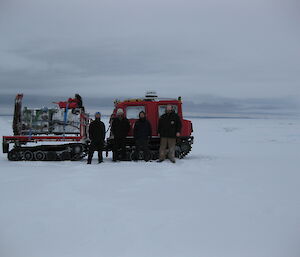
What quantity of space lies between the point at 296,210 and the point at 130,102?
7618mm

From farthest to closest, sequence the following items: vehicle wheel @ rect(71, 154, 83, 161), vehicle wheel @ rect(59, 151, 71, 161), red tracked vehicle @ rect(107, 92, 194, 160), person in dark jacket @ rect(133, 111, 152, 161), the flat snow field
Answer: red tracked vehicle @ rect(107, 92, 194, 160) < vehicle wheel @ rect(71, 154, 83, 161) < vehicle wheel @ rect(59, 151, 71, 161) < person in dark jacket @ rect(133, 111, 152, 161) < the flat snow field

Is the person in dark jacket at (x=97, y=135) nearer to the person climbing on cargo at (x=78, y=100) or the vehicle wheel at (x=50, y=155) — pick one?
the person climbing on cargo at (x=78, y=100)

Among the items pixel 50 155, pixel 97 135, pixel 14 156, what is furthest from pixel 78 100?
pixel 14 156

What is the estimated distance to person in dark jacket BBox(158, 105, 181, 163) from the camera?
11039 mm

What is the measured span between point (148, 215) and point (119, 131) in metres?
6.41

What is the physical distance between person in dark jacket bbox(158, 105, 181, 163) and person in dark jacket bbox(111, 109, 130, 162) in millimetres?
1166

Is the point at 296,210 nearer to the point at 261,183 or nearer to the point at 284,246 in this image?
the point at 284,246

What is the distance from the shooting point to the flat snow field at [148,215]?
395cm

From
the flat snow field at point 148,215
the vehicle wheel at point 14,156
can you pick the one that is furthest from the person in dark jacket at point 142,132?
the vehicle wheel at point 14,156

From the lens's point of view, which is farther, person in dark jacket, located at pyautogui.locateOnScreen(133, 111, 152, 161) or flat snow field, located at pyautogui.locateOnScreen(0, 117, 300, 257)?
person in dark jacket, located at pyautogui.locateOnScreen(133, 111, 152, 161)

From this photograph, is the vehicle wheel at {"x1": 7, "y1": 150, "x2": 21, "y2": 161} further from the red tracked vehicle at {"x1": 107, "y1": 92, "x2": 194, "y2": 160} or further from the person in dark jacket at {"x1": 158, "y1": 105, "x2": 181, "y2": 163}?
the person in dark jacket at {"x1": 158, "y1": 105, "x2": 181, "y2": 163}

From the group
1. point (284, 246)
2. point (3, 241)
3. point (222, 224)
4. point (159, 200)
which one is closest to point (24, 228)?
point (3, 241)

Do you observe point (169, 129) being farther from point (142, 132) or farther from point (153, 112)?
point (153, 112)

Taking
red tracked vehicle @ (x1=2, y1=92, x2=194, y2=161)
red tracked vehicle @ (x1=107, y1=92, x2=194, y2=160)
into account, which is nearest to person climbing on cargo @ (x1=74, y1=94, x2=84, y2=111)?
red tracked vehicle @ (x1=2, y1=92, x2=194, y2=161)
